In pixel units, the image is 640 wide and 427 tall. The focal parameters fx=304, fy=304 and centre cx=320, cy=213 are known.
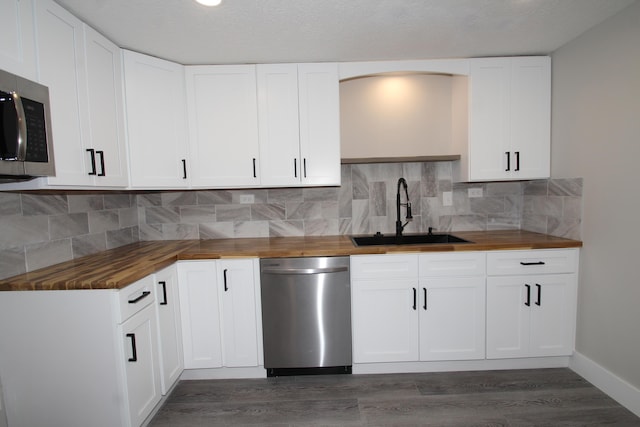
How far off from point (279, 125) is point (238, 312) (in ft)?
4.83

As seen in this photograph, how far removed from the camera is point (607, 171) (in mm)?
1947

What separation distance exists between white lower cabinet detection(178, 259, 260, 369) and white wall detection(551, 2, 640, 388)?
7.72 feet

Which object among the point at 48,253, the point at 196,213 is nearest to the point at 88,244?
the point at 48,253

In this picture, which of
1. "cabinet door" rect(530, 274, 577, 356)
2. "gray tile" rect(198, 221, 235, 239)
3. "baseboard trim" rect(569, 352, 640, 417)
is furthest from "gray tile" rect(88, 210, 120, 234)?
"baseboard trim" rect(569, 352, 640, 417)

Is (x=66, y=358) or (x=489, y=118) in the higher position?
(x=489, y=118)

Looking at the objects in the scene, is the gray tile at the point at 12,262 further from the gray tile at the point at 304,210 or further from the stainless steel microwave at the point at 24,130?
the gray tile at the point at 304,210

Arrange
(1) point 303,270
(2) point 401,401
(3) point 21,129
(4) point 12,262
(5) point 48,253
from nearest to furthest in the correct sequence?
(3) point 21,129, (4) point 12,262, (5) point 48,253, (2) point 401,401, (1) point 303,270

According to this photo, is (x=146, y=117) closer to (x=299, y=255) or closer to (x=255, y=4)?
(x=255, y=4)

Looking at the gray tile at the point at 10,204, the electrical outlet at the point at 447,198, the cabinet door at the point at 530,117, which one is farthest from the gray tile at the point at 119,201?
the cabinet door at the point at 530,117

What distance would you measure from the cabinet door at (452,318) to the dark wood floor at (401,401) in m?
0.19

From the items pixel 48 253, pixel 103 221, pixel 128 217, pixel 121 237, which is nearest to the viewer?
pixel 48 253

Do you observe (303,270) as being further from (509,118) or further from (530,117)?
(530,117)

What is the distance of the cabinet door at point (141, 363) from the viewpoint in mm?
1592

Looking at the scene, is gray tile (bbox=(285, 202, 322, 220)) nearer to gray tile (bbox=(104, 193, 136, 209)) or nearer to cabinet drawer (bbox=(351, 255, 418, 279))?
cabinet drawer (bbox=(351, 255, 418, 279))
